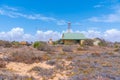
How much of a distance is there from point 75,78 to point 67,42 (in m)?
44.6

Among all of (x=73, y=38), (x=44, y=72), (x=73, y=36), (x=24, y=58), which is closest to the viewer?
(x=44, y=72)

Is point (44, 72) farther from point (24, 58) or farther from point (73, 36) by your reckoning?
point (73, 36)

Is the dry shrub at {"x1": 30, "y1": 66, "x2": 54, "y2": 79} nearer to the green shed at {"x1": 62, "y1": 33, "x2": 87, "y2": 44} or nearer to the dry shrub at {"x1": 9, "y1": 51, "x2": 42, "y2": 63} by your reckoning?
the dry shrub at {"x1": 9, "y1": 51, "x2": 42, "y2": 63}

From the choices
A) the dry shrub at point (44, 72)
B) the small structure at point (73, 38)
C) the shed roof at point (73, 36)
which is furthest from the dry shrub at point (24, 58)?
the shed roof at point (73, 36)

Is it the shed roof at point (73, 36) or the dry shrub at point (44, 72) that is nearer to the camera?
the dry shrub at point (44, 72)

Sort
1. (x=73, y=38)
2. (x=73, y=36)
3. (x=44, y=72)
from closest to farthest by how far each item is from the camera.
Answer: (x=44, y=72)
(x=73, y=38)
(x=73, y=36)

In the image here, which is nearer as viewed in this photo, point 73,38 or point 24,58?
point 24,58

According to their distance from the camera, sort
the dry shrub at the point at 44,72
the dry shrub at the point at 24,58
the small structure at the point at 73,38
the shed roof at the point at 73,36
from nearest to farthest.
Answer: the dry shrub at the point at 44,72 < the dry shrub at the point at 24,58 < the small structure at the point at 73,38 < the shed roof at the point at 73,36

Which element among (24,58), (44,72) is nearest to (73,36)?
(24,58)

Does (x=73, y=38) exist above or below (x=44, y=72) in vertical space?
above

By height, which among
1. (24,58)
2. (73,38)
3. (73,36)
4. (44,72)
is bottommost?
(44,72)

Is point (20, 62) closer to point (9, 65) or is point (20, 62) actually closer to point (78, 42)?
point (9, 65)

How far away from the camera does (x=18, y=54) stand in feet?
61.0

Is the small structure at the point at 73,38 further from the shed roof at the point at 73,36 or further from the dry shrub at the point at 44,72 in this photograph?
the dry shrub at the point at 44,72
